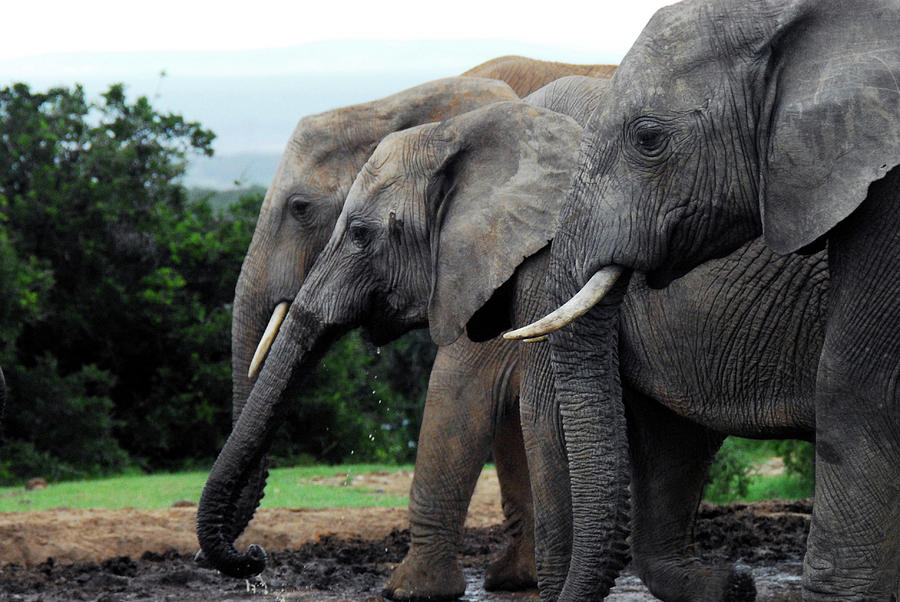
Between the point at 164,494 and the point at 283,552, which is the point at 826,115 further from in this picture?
the point at 164,494

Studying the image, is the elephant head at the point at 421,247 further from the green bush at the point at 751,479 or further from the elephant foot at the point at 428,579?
the green bush at the point at 751,479

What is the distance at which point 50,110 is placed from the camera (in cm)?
Answer: 1318

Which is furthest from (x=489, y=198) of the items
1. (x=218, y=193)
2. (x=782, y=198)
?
(x=218, y=193)

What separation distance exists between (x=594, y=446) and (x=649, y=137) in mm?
891

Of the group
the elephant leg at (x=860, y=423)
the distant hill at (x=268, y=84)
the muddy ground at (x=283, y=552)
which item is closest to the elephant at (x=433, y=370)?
the muddy ground at (x=283, y=552)

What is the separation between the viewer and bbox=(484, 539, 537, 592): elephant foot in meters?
6.76

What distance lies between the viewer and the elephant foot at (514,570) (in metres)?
6.76

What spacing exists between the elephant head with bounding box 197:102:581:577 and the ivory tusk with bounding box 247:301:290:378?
0.47 meters

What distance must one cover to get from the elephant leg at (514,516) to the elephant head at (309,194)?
122cm

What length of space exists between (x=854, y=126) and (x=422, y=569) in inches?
132

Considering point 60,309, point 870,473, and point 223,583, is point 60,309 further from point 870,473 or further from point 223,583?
point 870,473

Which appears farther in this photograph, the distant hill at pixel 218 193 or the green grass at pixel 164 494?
the distant hill at pixel 218 193

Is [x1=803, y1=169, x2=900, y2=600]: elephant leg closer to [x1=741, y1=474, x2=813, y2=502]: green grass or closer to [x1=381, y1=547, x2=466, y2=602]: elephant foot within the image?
[x1=381, y1=547, x2=466, y2=602]: elephant foot

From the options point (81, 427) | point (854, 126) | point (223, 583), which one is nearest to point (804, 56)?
point (854, 126)
